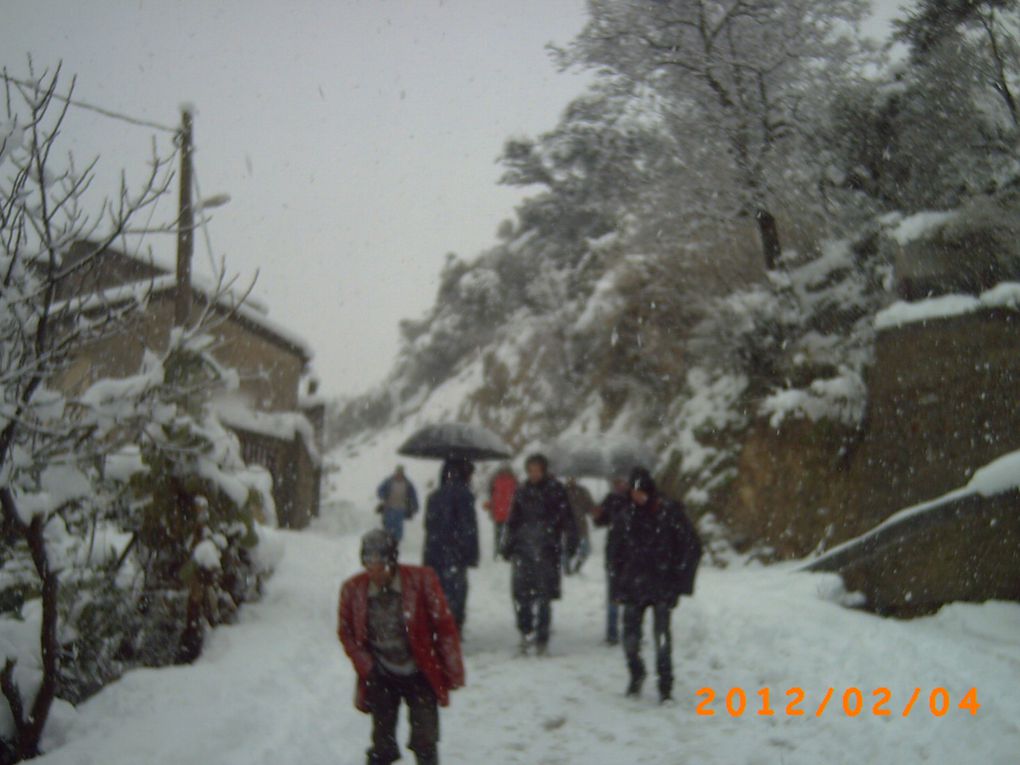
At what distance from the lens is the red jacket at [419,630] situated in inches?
178

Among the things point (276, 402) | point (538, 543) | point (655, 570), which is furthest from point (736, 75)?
point (276, 402)

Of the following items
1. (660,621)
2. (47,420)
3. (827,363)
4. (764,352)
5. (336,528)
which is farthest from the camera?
(336,528)

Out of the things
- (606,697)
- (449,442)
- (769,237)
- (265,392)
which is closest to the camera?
(606,697)

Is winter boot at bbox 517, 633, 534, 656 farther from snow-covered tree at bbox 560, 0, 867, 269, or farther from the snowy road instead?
snow-covered tree at bbox 560, 0, 867, 269

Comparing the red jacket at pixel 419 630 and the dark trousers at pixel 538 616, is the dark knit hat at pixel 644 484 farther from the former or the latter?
the red jacket at pixel 419 630

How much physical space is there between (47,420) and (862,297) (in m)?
12.5

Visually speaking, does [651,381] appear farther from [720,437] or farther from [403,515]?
[403,515]

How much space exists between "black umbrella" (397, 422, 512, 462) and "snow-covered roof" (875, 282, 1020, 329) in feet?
18.4

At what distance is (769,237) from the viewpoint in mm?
15914

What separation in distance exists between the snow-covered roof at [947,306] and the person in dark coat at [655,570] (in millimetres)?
5868


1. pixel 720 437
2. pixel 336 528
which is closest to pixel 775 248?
pixel 720 437

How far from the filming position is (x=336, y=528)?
86.5ft

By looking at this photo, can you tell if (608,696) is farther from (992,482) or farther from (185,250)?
(185,250)

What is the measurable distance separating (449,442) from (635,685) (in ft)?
17.5
